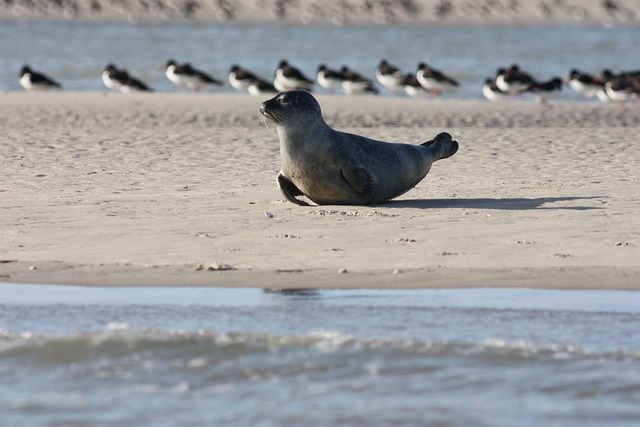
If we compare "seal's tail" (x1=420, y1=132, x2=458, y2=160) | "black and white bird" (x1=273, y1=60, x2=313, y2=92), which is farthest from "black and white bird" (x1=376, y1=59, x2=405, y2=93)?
"seal's tail" (x1=420, y1=132, x2=458, y2=160)

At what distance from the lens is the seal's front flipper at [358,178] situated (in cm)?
963

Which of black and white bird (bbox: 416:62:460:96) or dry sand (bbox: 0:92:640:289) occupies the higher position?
black and white bird (bbox: 416:62:460:96)

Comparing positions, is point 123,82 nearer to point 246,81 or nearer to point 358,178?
point 246,81

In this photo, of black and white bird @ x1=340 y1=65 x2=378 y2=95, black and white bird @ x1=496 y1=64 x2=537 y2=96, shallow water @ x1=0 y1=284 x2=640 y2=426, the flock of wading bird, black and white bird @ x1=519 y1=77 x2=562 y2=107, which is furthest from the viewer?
black and white bird @ x1=340 y1=65 x2=378 y2=95

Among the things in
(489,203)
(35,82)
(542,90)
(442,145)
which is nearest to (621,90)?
(542,90)

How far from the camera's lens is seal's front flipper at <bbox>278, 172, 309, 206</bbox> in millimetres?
9719

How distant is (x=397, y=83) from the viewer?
2447cm

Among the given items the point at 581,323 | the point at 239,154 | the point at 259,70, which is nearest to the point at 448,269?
the point at 581,323

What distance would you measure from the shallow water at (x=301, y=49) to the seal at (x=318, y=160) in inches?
614

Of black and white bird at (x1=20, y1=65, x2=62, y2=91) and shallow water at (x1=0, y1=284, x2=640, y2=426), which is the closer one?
shallow water at (x1=0, y1=284, x2=640, y2=426)

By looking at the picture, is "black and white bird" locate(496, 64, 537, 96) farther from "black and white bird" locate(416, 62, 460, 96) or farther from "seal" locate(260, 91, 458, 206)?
"seal" locate(260, 91, 458, 206)

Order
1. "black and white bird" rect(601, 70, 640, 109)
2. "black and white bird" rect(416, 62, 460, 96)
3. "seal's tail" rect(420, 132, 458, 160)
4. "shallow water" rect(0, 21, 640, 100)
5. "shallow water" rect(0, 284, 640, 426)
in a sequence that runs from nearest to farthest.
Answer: "shallow water" rect(0, 284, 640, 426) → "seal's tail" rect(420, 132, 458, 160) → "black and white bird" rect(601, 70, 640, 109) → "black and white bird" rect(416, 62, 460, 96) → "shallow water" rect(0, 21, 640, 100)

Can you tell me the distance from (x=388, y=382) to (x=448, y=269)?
206 cm

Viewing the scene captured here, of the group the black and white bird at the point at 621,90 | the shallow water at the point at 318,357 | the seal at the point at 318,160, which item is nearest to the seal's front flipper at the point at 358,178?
the seal at the point at 318,160
